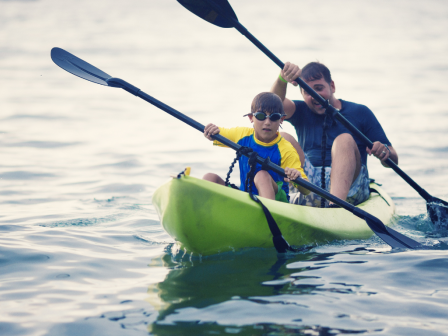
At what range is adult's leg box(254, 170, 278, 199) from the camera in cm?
314

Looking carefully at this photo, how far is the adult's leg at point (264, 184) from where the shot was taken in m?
3.14

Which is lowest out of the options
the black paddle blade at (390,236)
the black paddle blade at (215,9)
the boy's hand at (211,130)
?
the black paddle blade at (390,236)

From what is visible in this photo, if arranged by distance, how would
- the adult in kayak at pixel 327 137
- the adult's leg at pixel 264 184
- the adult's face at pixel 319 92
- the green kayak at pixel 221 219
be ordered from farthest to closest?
the adult's face at pixel 319 92 → the adult in kayak at pixel 327 137 → the adult's leg at pixel 264 184 → the green kayak at pixel 221 219

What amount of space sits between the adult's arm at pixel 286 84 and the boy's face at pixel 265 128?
0.37 metres

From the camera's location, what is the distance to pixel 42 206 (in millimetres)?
5176

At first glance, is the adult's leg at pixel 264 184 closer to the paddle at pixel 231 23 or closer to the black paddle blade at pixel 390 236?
the black paddle blade at pixel 390 236

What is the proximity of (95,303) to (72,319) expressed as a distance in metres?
0.18

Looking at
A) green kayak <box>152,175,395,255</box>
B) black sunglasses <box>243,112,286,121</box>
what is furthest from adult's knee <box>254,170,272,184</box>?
black sunglasses <box>243,112,286,121</box>

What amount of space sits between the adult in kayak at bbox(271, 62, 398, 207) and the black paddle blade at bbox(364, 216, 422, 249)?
0.34 m

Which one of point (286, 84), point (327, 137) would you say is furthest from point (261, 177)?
point (327, 137)

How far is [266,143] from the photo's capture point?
3.43 meters

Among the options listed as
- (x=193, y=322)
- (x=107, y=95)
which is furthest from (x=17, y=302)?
(x=107, y=95)

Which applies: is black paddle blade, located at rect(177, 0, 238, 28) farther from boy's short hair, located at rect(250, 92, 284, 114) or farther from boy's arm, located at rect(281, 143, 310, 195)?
boy's arm, located at rect(281, 143, 310, 195)

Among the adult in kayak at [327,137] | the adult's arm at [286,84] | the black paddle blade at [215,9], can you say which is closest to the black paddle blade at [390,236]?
the adult in kayak at [327,137]
